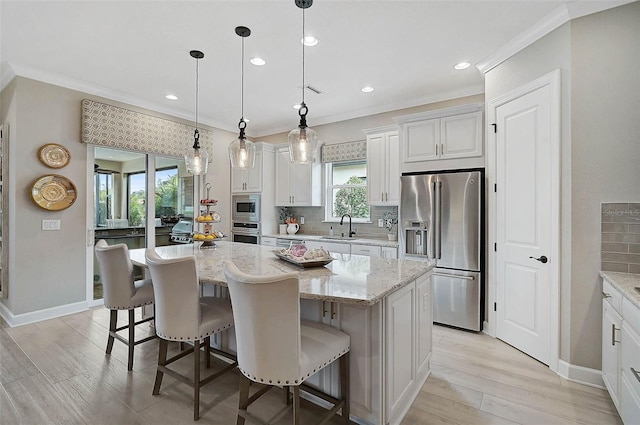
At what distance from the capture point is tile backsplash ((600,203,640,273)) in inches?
86.2

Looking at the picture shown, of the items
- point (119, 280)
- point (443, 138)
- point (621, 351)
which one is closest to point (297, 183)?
point (443, 138)

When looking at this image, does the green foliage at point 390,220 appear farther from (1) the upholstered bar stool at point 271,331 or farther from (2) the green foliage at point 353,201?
(1) the upholstered bar stool at point 271,331

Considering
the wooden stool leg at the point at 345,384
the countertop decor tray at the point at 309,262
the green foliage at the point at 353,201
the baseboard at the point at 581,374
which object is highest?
the green foliage at the point at 353,201

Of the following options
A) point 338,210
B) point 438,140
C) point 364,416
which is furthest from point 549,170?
point 338,210

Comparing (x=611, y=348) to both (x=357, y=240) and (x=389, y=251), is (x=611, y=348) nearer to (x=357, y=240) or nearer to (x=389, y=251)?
(x=389, y=251)

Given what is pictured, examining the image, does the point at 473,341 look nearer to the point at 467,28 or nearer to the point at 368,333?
the point at 368,333

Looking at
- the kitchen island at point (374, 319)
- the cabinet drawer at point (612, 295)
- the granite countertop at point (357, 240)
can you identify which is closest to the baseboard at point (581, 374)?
the cabinet drawer at point (612, 295)

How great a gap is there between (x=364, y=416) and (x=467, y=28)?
3058 mm

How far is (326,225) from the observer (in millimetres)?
5289

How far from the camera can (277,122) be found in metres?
5.52

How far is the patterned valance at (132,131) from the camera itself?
3.91m

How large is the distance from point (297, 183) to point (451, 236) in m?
2.73

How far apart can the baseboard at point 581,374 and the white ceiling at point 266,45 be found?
8.79 feet

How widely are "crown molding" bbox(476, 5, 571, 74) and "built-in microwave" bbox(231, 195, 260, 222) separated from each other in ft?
12.4
